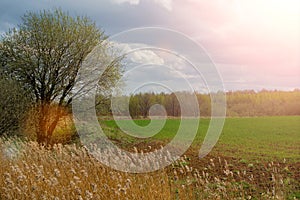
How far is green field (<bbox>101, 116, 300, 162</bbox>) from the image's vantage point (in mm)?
17817

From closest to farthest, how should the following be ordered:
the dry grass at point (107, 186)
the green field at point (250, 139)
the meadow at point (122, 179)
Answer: the dry grass at point (107, 186)
the meadow at point (122, 179)
the green field at point (250, 139)

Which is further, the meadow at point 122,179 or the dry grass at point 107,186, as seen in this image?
the meadow at point 122,179

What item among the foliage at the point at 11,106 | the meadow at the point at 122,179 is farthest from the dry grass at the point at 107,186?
the foliage at the point at 11,106

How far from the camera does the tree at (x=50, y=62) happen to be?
60.7 ft

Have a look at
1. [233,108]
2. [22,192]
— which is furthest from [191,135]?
[233,108]

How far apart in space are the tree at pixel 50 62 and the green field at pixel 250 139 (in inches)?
151

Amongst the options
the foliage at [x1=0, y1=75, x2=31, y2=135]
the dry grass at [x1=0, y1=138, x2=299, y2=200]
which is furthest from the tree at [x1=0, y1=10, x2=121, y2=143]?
the dry grass at [x1=0, y1=138, x2=299, y2=200]

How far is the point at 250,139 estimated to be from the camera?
25625mm

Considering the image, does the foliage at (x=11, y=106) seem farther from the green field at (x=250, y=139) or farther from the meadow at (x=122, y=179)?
the green field at (x=250, y=139)

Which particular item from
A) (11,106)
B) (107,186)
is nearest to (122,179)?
(107,186)

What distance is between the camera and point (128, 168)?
816 cm

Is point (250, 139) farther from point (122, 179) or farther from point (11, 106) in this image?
point (122, 179)

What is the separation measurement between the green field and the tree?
3846mm

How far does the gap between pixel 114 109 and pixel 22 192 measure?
10.8 m
